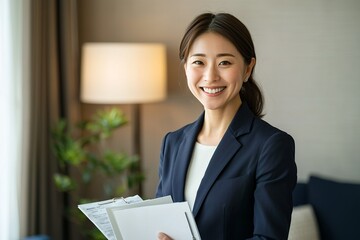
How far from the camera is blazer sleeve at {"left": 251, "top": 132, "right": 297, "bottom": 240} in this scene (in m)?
1.50

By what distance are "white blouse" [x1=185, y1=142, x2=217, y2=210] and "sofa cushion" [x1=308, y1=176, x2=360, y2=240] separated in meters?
1.42

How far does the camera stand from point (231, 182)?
1.58 m

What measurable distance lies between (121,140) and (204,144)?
6.92ft

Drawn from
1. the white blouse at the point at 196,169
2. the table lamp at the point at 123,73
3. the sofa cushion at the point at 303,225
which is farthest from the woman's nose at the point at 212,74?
the table lamp at the point at 123,73

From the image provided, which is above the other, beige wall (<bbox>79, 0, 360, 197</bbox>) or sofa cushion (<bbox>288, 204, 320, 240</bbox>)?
beige wall (<bbox>79, 0, 360, 197</bbox>)

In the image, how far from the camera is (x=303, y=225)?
9.25ft

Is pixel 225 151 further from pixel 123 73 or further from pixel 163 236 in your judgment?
pixel 123 73

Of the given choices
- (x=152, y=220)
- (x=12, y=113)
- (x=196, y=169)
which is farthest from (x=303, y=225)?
(x=12, y=113)

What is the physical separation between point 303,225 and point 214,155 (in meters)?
1.34

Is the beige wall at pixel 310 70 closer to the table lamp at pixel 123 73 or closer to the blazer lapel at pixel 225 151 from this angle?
the table lamp at pixel 123 73

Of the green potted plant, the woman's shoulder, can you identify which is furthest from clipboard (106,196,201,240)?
the green potted plant

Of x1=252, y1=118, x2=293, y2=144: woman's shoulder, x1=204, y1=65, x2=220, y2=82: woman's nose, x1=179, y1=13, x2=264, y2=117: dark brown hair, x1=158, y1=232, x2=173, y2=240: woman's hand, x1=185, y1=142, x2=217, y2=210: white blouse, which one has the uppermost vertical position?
x1=179, y1=13, x2=264, y2=117: dark brown hair

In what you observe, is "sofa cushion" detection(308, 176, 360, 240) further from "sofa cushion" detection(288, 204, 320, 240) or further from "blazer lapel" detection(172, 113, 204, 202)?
"blazer lapel" detection(172, 113, 204, 202)

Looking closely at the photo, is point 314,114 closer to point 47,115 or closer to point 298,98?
point 298,98
